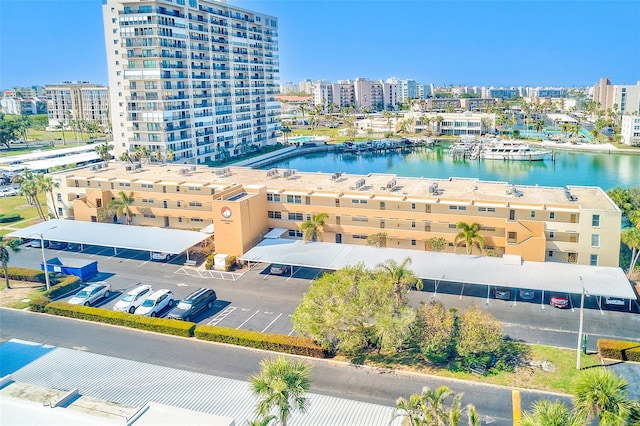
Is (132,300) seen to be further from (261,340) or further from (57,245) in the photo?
(57,245)

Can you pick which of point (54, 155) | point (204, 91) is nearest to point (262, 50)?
point (204, 91)

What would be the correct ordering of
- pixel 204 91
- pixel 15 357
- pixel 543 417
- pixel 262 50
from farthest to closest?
pixel 262 50 → pixel 204 91 → pixel 15 357 → pixel 543 417

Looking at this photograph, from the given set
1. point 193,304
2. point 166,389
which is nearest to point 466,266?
point 193,304

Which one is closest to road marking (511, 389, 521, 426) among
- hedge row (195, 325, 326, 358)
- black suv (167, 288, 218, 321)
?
hedge row (195, 325, 326, 358)

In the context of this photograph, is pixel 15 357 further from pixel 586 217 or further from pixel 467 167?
pixel 467 167

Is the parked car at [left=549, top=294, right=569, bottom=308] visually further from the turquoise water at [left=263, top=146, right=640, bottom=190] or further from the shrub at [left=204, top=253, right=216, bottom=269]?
the turquoise water at [left=263, top=146, right=640, bottom=190]
